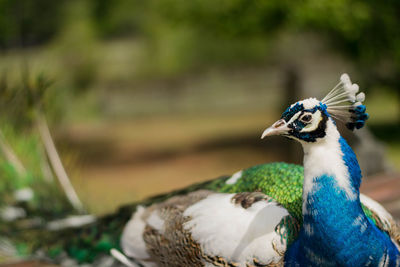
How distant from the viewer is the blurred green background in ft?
7.66

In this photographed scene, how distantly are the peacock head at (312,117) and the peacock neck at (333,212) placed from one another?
0.03 meters

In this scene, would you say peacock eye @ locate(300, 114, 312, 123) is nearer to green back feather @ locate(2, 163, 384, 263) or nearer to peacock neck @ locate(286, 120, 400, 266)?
peacock neck @ locate(286, 120, 400, 266)

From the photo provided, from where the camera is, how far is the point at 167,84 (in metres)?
10.8

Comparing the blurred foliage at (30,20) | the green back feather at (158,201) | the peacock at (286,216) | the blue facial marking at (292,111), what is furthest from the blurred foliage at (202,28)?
the blue facial marking at (292,111)

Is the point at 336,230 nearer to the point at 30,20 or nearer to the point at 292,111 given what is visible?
the point at 292,111

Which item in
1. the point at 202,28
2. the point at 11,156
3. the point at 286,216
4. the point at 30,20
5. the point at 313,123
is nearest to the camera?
the point at 313,123

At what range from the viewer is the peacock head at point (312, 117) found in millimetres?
1154

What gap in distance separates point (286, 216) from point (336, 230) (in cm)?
15

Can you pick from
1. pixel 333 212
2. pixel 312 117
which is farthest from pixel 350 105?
pixel 333 212

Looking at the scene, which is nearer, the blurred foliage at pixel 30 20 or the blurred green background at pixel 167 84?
the blurred green background at pixel 167 84

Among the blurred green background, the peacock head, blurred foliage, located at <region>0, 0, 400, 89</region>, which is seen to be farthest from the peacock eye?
blurred foliage, located at <region>0, 0, 400, 89</region>

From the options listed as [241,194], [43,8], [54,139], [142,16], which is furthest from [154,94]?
[241,194]

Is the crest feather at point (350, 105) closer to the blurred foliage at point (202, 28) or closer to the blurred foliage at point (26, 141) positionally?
the blurred foliage at point (26, 141)

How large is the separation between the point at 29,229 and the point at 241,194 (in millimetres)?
1108
